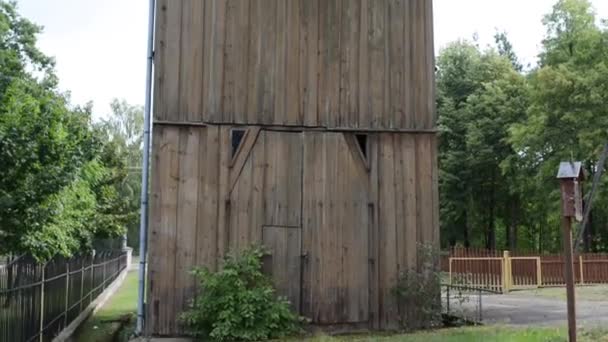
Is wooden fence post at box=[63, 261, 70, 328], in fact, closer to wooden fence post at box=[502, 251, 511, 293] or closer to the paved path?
the paved path

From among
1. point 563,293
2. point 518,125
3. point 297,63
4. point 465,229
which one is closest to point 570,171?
point 297,63

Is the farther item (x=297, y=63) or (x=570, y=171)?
(x=297, y=63)

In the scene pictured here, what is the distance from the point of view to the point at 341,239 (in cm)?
1025

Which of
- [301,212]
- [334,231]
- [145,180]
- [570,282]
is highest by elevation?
[145,180]

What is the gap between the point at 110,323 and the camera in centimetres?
1488

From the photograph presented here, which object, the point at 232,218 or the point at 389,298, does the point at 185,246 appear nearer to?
the point at 232,218

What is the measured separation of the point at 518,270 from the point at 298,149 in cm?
1368

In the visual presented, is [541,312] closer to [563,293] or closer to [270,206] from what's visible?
[270,206]

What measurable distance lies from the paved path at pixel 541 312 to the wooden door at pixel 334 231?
2430 millimetres

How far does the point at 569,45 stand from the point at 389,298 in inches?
889

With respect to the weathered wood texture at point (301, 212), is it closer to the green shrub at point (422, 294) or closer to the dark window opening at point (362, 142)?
the dark window opening at point (362, 142)

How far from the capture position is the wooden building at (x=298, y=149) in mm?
9914

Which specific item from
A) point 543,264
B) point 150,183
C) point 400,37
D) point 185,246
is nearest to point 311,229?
point 185,246

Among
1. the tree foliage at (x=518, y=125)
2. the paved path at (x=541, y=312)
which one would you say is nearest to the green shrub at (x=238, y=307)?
the paved path at (x=541, y=312)
